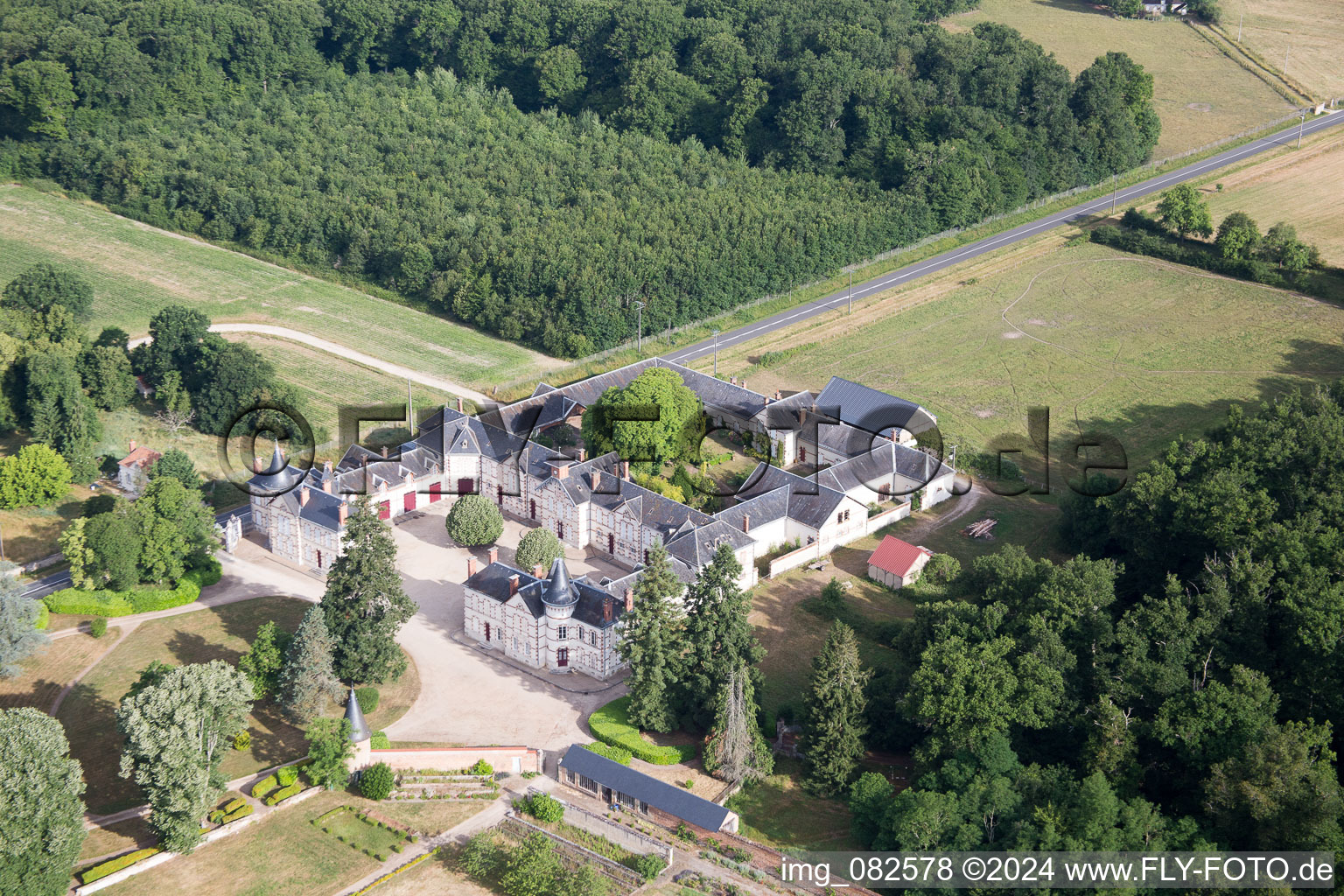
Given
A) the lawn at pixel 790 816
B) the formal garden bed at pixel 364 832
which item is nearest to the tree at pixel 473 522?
the formal garden bed at pixel 364 832

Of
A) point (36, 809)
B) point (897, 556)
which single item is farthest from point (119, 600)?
point (897, 556)

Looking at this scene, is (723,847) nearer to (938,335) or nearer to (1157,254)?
(938,335)

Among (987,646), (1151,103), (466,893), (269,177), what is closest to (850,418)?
(987,646)

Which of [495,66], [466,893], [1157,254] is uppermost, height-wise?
[495,66]

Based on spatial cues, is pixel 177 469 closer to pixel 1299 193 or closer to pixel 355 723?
pixel 355 723

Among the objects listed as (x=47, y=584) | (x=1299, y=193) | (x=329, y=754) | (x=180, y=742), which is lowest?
(x=47, y=584)

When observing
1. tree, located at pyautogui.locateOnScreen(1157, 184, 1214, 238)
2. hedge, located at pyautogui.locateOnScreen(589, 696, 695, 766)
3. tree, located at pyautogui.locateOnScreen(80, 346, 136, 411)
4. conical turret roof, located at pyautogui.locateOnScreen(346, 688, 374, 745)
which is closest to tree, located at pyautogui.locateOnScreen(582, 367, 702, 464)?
hedge, located at pyautogui.locateOnScreen(589, 696, 695, 766)
